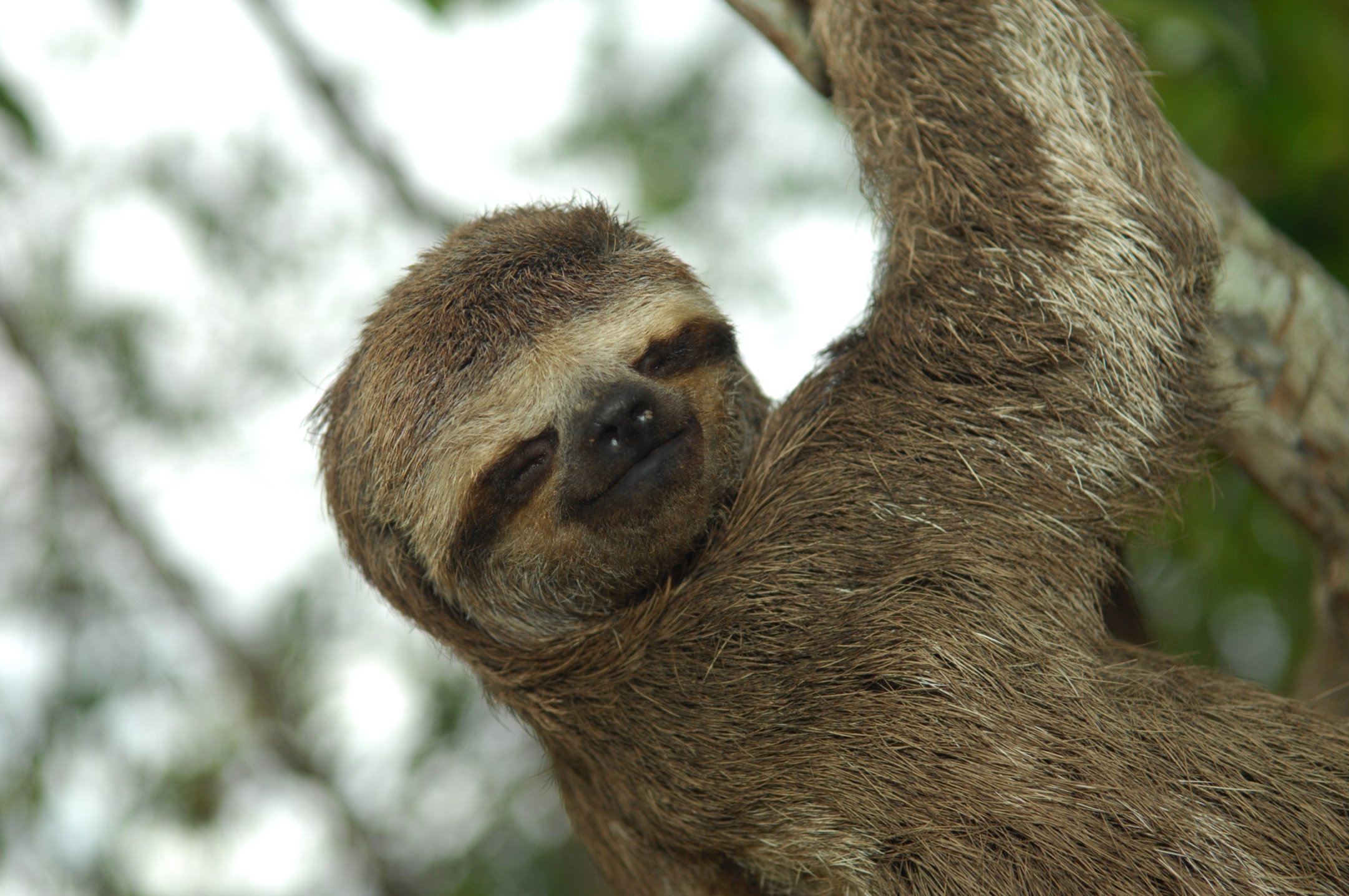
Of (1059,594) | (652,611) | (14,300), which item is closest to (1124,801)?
(1059,594)

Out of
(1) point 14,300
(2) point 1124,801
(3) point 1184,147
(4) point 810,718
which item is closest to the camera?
(2) point 1124,801

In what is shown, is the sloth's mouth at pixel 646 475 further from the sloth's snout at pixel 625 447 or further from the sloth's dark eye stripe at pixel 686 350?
the sloth's dark eye stripe at pixel 686 350

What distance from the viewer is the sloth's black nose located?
3422 millimetres

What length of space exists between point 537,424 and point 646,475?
41cm

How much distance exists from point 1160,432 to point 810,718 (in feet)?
5.74

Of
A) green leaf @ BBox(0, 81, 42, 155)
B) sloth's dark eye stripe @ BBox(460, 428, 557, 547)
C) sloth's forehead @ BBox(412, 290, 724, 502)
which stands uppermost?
green leaf @ BBox(0, 81, 42, 155)

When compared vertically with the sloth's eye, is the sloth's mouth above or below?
below

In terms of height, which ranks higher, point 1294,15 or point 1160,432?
point 1294,15

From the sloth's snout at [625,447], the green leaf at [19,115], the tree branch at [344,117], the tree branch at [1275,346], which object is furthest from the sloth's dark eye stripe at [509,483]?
the tree branch at [344,117]

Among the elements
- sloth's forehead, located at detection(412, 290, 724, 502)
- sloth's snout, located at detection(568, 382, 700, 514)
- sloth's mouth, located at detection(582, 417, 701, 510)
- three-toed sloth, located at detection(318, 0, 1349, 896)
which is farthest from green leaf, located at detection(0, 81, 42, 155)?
sloth's mouth, located at detection(582, 417, 701, 510)

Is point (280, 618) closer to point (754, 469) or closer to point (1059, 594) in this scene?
point (754, 469)

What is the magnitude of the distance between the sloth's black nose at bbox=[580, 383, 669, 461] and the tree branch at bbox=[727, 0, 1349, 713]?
6.89 feet

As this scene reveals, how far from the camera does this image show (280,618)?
10969 millimetres

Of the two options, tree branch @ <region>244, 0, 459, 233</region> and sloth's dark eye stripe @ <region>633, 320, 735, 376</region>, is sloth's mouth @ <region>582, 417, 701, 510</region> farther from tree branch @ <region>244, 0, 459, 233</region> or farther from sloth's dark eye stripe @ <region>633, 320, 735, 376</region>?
tree branch @ <region>244, 0, 459, 233</region>
